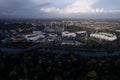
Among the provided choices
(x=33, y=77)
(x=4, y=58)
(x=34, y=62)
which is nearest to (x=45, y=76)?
(x=33, y=77)

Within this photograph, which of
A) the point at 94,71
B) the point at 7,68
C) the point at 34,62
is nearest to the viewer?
the point at 94,71

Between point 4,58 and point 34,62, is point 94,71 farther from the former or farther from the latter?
point 4,58

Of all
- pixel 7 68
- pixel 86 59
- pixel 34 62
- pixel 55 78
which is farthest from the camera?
pixel 86 59

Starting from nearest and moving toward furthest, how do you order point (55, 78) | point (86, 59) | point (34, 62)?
point (55, 78) < point (34, 62) < point (86, 59)

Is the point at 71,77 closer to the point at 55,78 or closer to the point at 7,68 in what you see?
the point at 55,78

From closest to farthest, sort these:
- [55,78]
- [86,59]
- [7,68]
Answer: [55,78] < [7,68] < [86,59]

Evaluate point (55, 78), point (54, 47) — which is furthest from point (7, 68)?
point (54, 47)

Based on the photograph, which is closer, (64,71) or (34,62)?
(64,71)

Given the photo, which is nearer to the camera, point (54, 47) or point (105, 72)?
point (105, 72)
